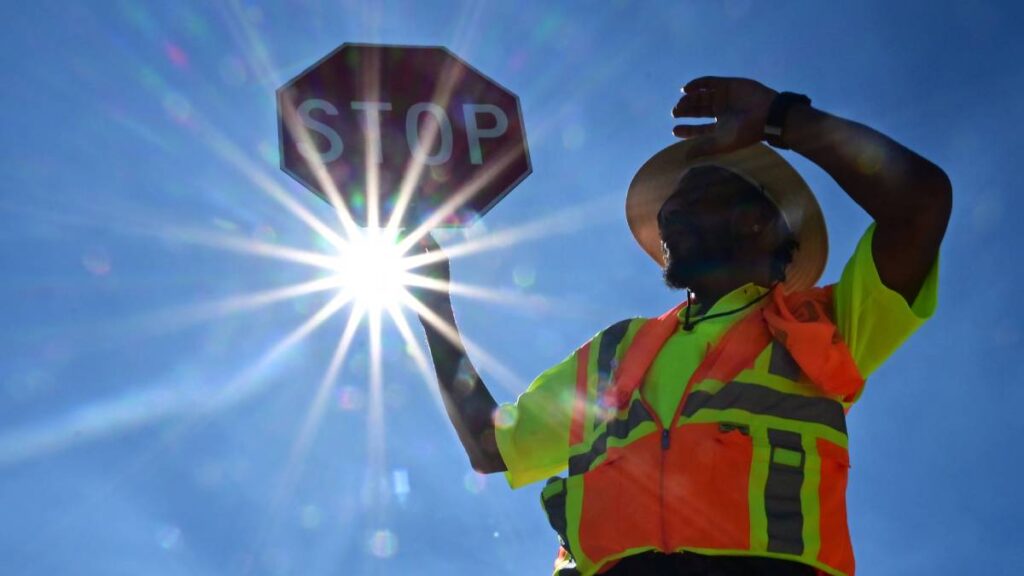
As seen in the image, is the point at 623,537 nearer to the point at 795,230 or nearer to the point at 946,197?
the point at 946,197

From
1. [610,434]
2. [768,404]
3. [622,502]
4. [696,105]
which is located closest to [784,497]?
[768,404]

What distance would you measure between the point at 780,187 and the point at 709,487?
1556mm

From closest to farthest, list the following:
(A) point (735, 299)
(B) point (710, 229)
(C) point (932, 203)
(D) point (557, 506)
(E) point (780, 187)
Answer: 1. (C) point (932, 203)
2. (D) point (557, 506)
3. (A) point (735, 299)
4. (B) point (710, 229)
5. (E) point (780, 187)

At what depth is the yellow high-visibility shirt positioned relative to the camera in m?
3.24

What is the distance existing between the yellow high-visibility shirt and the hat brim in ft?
1.97

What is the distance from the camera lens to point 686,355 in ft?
11.1

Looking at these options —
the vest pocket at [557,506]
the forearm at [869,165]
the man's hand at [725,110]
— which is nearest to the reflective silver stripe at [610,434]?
the vest pocket at [557,506]

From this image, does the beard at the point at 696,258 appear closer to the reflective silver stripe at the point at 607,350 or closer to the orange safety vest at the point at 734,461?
the reflective silver stripe at the point at 607,350

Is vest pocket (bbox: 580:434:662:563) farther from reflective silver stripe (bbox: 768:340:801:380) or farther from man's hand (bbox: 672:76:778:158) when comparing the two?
man's hand (bbox: 672:76:778:158)

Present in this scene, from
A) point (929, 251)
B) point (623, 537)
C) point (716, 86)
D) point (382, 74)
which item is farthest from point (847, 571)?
point (382, 74)

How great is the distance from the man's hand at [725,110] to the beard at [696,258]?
1.31ft

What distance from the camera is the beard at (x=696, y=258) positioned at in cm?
381

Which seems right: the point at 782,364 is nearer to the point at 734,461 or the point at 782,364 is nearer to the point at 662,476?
the point at 734,461

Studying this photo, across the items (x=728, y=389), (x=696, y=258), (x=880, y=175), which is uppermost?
(x=696, y=258)
